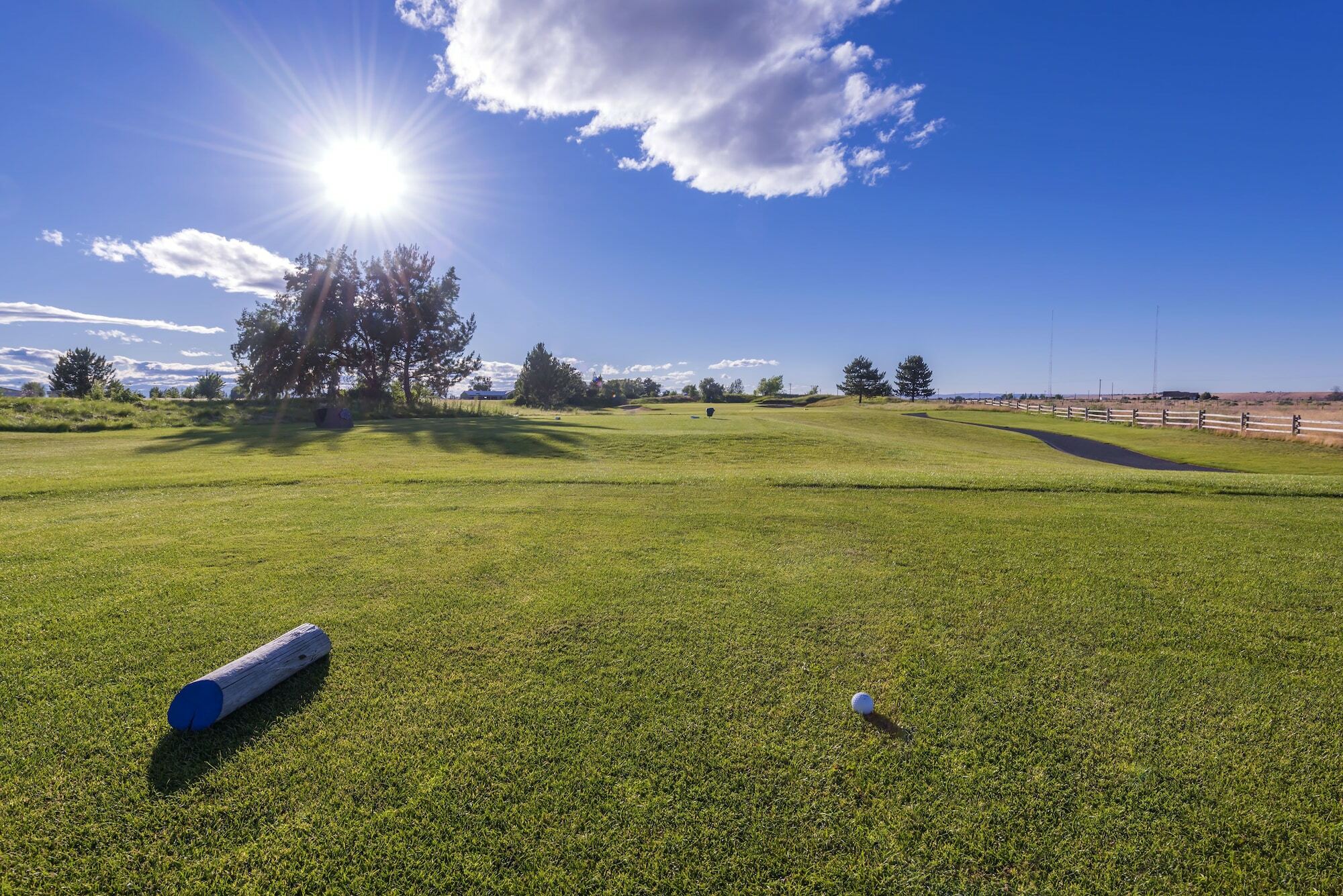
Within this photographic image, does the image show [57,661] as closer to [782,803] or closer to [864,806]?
[782,803]

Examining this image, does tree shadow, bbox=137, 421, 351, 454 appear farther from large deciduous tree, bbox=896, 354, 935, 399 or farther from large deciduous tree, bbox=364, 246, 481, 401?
large deciduous tree, bbox=896, 354, 935, 399

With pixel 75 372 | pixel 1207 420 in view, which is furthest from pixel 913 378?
pixel 75 372

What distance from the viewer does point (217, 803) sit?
10.1 feet

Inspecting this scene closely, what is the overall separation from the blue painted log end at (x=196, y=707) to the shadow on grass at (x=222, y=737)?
3.9 inches

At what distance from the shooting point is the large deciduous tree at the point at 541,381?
73438 millimetres

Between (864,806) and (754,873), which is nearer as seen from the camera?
(754,873)

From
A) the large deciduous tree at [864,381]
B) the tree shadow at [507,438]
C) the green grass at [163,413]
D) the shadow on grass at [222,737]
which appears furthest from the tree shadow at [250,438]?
the large deciduous tree at [864,381]

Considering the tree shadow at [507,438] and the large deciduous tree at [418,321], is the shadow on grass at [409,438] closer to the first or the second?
the tree shadow at [507,438]

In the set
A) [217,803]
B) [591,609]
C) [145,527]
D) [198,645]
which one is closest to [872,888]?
[591,609]

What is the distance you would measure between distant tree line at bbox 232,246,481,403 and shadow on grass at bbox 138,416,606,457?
1325 cm

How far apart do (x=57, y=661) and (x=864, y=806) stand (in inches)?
253

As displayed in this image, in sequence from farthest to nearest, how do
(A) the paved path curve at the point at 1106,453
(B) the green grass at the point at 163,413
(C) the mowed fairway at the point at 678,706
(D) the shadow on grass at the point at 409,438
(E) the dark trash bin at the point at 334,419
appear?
(E) the dark trash bin at the point at 334,419
(B) the green grass at the point at 163,413
(A) the paved path curve at the point at 1106,453
(D) the shadow on grass at the point at 409,438
(C) the mowed fairway at the point at 678,706

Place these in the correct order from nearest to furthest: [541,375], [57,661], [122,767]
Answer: [122,767] → [57,661] → [541,375]

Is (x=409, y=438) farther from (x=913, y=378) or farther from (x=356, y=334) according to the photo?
(x=913, y=378)
